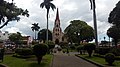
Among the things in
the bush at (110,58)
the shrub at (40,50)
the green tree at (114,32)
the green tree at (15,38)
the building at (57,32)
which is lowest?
the bush at (110,58)

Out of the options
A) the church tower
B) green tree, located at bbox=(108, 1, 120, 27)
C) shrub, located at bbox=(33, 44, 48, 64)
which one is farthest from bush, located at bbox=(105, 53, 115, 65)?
the church tower

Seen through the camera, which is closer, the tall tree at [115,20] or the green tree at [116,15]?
the green tree at [116,15]

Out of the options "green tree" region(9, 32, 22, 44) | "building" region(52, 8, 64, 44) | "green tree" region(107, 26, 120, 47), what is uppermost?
"building" region(52, 8, 64, 44)

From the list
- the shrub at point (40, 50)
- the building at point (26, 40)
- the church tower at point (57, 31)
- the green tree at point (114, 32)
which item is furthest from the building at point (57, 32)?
the shrub at point (40, 50)

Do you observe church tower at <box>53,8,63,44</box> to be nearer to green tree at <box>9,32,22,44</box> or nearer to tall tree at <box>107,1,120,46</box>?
green tree at <box>9,32,22,44</box>

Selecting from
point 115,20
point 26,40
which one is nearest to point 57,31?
point 26,40

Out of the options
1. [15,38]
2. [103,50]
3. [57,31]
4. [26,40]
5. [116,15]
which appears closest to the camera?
[103,50]

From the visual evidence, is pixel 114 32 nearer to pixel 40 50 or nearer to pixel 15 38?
pixel 40 50

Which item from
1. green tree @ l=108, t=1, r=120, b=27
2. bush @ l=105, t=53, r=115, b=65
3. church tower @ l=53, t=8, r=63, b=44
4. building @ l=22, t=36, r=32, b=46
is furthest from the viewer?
church tower @ l=53, t=8, r=63, b=44

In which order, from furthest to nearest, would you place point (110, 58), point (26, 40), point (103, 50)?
A: 1. point (26, 40)
2. point (103, 50)
3. point (110, 58)

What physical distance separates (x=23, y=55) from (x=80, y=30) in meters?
51.0

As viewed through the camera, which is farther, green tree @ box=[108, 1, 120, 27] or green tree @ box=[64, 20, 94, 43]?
green tree @ box=[64, 20, 94, 43]

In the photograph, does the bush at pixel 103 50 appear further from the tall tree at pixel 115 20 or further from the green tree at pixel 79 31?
the green tree at pixel 79 31

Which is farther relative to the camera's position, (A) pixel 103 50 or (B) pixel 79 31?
(B) pixel 79 31
